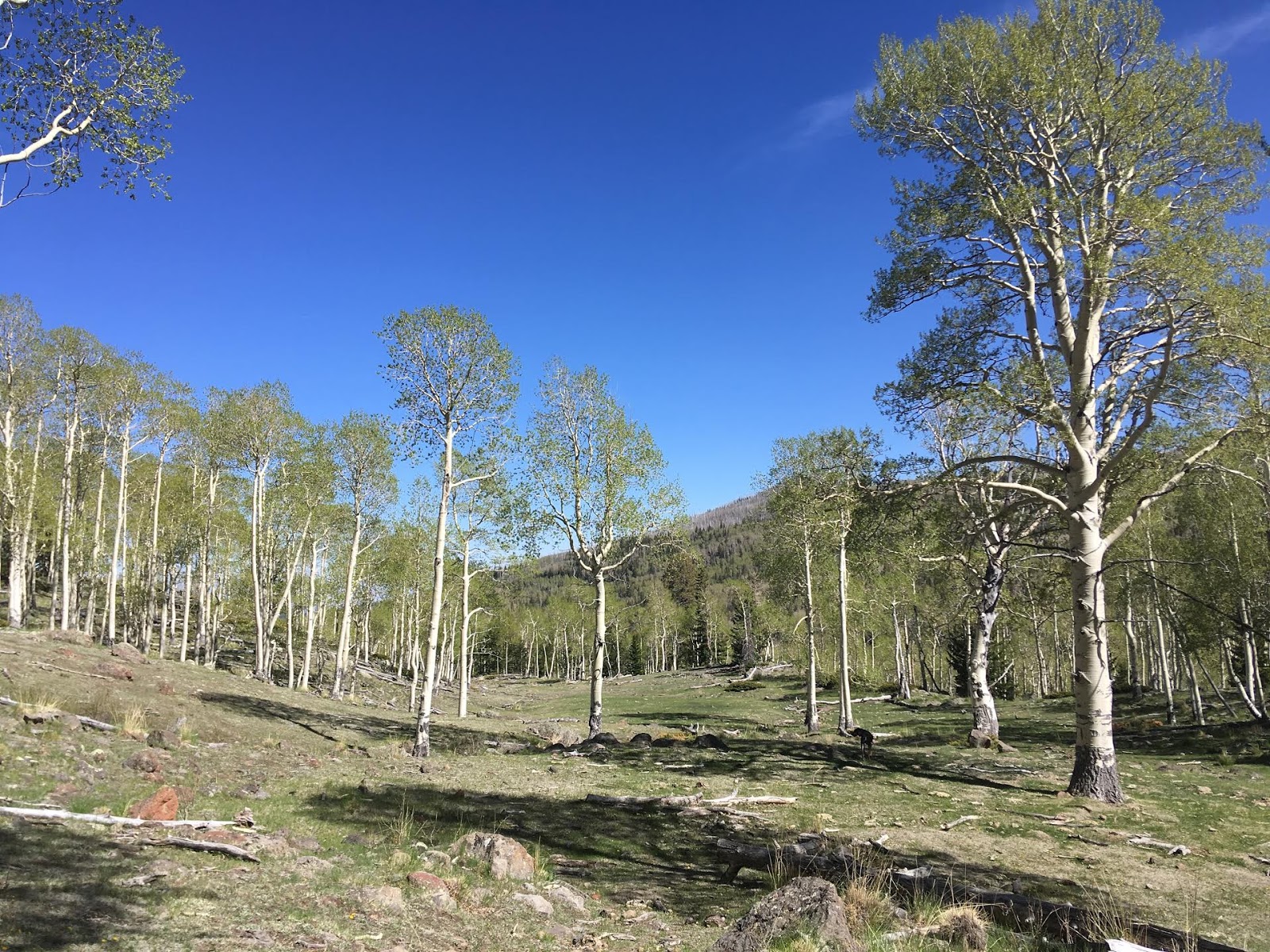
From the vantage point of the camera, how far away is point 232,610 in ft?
210

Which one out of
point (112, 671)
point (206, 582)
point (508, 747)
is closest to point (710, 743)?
point (508, 747)

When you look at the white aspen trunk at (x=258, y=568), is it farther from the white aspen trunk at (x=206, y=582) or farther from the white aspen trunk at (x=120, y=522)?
the white aspen trunk at (x=120, y=522)

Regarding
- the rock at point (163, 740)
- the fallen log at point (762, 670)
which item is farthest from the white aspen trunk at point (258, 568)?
the fallen log at point (762, 670)

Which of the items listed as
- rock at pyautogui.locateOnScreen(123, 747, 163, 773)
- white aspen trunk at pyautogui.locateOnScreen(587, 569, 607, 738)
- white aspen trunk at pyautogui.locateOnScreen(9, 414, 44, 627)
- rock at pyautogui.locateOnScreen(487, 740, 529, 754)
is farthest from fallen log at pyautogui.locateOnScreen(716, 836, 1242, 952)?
white aspen trunk at pyautogui.locateOnScreen(9, 414, 44, 627)

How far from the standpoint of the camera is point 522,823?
12.2 meters

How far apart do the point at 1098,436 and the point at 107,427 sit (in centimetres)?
4560

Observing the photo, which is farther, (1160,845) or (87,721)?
(87,721)

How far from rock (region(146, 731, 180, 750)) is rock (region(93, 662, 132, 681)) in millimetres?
7807

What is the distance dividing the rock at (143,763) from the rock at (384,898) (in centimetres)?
642

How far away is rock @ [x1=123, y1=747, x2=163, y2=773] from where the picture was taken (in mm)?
11125

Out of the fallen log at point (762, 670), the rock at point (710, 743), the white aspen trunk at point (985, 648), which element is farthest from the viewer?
the fallen log at point (762, 670)

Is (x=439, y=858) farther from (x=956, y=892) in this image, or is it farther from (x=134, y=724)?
(x=134, y=724)

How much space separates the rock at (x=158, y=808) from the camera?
851 cm

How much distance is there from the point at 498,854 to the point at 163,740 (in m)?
8.96
